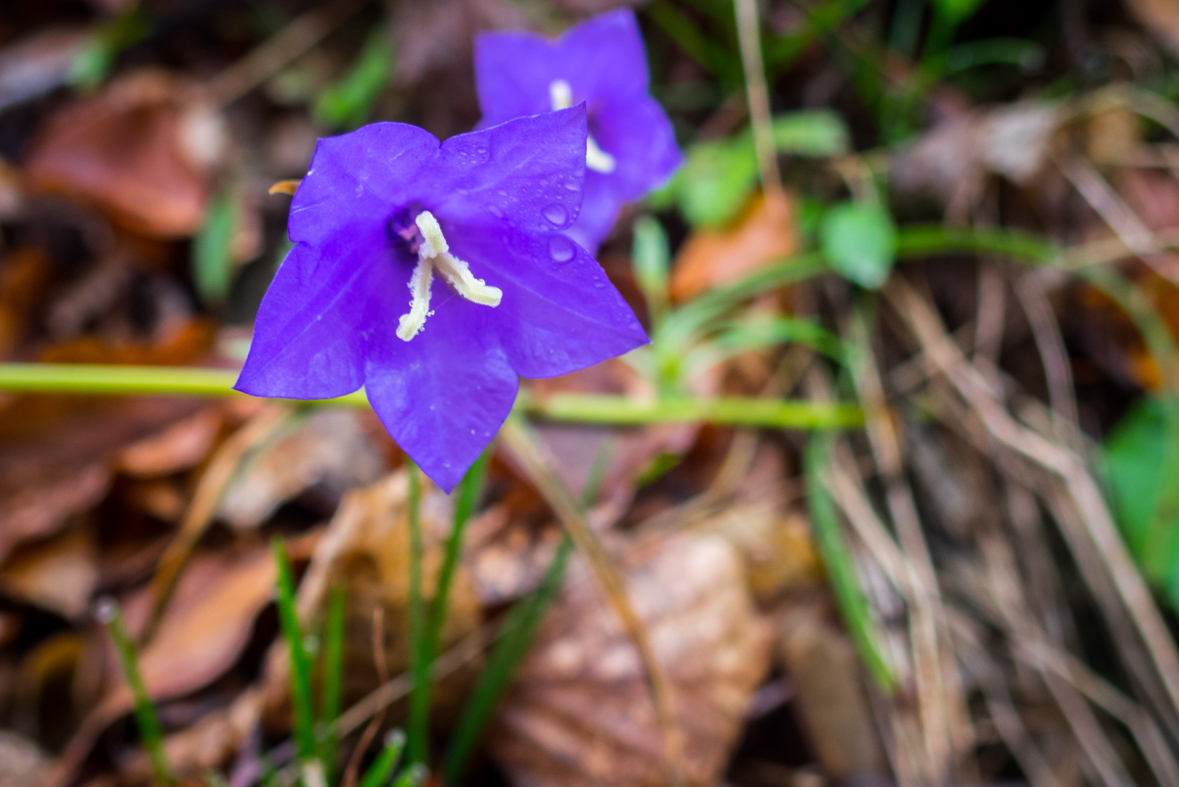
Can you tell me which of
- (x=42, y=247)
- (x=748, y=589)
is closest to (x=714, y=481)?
(x=748, y=589)

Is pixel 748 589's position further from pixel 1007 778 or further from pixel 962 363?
pixel 962 363

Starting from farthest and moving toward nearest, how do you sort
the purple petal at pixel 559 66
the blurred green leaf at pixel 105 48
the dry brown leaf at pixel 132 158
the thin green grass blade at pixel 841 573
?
1. the blurred green leaf at pixel 105 48
2. the dry brown leaf at pixel 132 158
3. the thin green grass blade at pixel 841 573
4. the purple petal at pixel 559 66

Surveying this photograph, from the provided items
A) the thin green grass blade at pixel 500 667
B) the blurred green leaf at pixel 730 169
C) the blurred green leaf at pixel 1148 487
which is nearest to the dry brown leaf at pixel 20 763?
the thin green grass blade at pixel 500 667

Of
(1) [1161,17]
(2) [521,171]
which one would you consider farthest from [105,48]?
(1) [1161,17]

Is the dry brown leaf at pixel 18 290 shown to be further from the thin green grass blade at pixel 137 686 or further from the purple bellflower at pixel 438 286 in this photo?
the purple bellflower at pixel 438 286

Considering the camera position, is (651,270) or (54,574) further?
(651,270)

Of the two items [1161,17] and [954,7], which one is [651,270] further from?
[1161,17]

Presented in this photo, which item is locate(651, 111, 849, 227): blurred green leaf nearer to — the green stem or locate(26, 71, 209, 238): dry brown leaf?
the green stem
